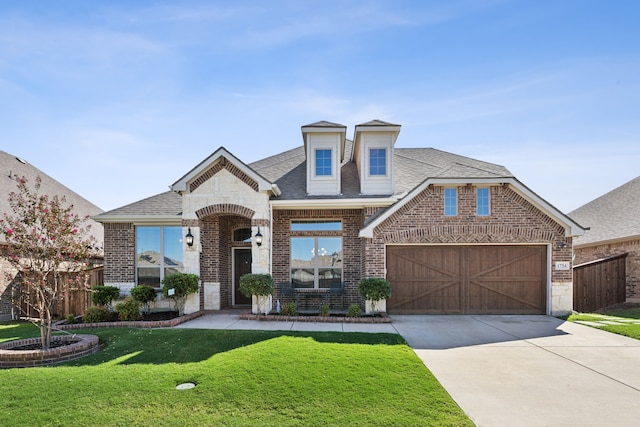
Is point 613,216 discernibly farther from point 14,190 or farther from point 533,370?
point 14,190

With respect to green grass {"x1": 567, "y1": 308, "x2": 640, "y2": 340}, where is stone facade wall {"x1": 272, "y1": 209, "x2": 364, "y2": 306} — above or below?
above

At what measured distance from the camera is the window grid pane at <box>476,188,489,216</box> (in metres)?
11.0

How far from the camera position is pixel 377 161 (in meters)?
12.2

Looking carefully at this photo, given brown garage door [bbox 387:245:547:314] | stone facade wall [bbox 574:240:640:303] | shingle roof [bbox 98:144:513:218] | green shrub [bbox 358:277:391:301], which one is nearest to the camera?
green shrub [bbox 358:277:391:301]

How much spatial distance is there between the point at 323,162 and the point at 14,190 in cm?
1268

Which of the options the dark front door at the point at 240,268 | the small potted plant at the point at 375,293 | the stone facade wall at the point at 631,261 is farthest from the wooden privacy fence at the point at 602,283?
the dark front door at the point at 240,268

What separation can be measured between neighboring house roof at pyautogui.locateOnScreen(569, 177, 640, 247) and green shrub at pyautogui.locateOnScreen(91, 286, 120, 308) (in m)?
18.3

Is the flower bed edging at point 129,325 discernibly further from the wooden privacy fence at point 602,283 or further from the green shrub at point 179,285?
the wooden privacy fence at point 602,283

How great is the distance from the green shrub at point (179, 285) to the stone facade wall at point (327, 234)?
271 centimetres

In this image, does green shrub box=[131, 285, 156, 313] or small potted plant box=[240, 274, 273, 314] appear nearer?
small potted plant box=[240, 274, 273, 314]

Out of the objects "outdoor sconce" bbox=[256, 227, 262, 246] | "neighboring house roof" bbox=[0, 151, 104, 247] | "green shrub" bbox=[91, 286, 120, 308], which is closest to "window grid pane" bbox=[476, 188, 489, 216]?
"outdoor sconce" bbox=[256, 227, 262, 246]

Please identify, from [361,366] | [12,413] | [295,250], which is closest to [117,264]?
[295,250]

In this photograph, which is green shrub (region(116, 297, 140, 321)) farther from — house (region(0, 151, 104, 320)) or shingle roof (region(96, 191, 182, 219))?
house (region(0, 151, 104, 320))

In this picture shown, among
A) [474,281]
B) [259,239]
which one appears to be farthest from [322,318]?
[474,281]
